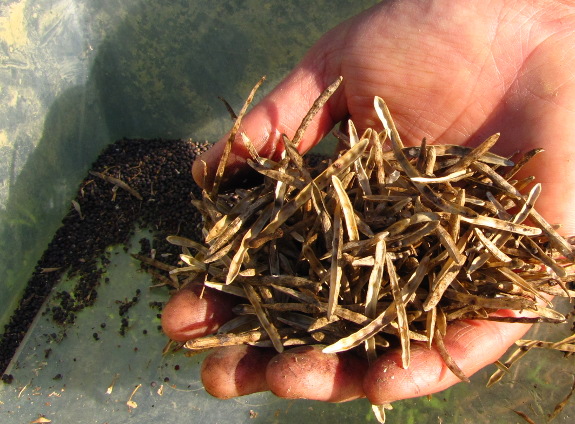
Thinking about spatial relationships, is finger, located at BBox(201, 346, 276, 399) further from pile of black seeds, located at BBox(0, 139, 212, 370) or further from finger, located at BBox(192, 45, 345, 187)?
pile of black seeds, located at BBox(0, 139, 212, 370)

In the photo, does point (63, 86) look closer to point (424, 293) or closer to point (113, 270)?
point (113, 270)

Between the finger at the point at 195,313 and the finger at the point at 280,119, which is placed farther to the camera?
the finger at the point at 280,119

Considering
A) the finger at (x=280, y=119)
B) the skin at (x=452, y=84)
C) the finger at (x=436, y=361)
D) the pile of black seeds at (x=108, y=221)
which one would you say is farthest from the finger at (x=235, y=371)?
the pile of black seeds at (x=108, y=221)

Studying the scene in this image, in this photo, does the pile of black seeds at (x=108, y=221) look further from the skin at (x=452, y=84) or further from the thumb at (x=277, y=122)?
the skin at (x=452, y=84)

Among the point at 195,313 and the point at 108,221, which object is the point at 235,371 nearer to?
the point at 195,313

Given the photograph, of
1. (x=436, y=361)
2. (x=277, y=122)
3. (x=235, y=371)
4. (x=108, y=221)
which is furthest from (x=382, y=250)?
(x=108, y=221)

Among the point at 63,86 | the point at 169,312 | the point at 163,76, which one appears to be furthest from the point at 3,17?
the point at 169,312

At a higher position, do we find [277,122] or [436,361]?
[277,122]
